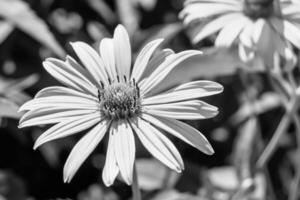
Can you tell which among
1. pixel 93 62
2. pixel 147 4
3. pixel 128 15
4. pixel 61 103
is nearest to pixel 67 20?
pixel 128 15

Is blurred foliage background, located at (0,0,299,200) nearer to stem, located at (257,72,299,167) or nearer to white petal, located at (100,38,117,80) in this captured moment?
stem, located at (257,72,299,167)

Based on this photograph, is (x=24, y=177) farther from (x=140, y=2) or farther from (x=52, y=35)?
(x=140, y=2)

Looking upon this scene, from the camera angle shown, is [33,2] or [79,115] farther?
[33,2]

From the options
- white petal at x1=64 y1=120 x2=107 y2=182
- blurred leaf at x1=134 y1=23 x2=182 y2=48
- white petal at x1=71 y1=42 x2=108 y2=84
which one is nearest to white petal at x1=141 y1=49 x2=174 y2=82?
white petal at x1=71 y1=42 x2=108 y2=84

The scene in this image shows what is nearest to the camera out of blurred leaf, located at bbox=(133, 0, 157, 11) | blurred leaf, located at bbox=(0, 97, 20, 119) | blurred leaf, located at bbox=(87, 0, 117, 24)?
blurred leaf, located at bbox=(0, 97, 20, 119)

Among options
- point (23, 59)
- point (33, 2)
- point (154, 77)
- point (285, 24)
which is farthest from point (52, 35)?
point (285, 24)
